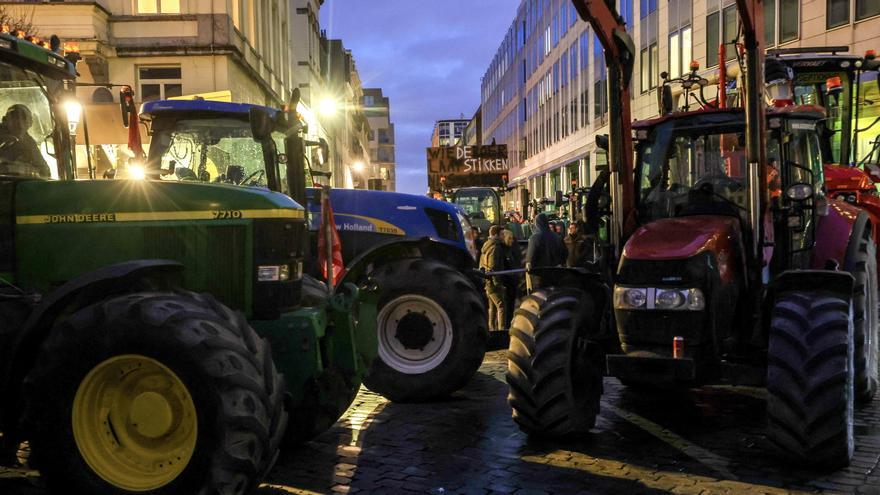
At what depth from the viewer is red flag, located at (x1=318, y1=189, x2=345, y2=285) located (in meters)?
6.79

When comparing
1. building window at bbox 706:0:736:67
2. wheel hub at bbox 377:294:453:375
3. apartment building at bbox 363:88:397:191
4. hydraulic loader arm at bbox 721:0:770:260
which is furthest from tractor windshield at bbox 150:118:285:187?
apartment building at bbox 363:88:397:191

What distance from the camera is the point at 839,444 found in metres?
5.22

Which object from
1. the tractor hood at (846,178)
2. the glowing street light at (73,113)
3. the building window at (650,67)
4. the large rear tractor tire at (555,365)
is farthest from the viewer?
the building window at (650,67)

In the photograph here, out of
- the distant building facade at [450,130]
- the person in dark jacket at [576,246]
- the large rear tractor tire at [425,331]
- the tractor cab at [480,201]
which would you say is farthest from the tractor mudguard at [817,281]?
the distant building facade at [450,130]

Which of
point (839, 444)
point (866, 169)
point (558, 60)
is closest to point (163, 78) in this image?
point (866, 169)

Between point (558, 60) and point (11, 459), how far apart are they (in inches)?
2004

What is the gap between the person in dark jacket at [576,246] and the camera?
1339 cm

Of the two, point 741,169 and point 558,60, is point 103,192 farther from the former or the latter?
point 558,60

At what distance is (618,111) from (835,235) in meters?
2.33

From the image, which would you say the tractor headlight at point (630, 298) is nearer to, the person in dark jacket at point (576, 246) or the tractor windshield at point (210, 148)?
the tractor windshield at point (210, 148)

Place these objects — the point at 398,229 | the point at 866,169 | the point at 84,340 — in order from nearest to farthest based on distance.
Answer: the point at 84,340, the point at 398,229, the point at 866,169

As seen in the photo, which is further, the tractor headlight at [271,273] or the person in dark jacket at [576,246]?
the person in dark jacket at [576,246]

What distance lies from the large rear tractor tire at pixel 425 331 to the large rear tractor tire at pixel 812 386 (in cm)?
304

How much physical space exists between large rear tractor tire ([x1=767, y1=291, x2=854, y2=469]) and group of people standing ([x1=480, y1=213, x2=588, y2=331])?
6.68 metres
